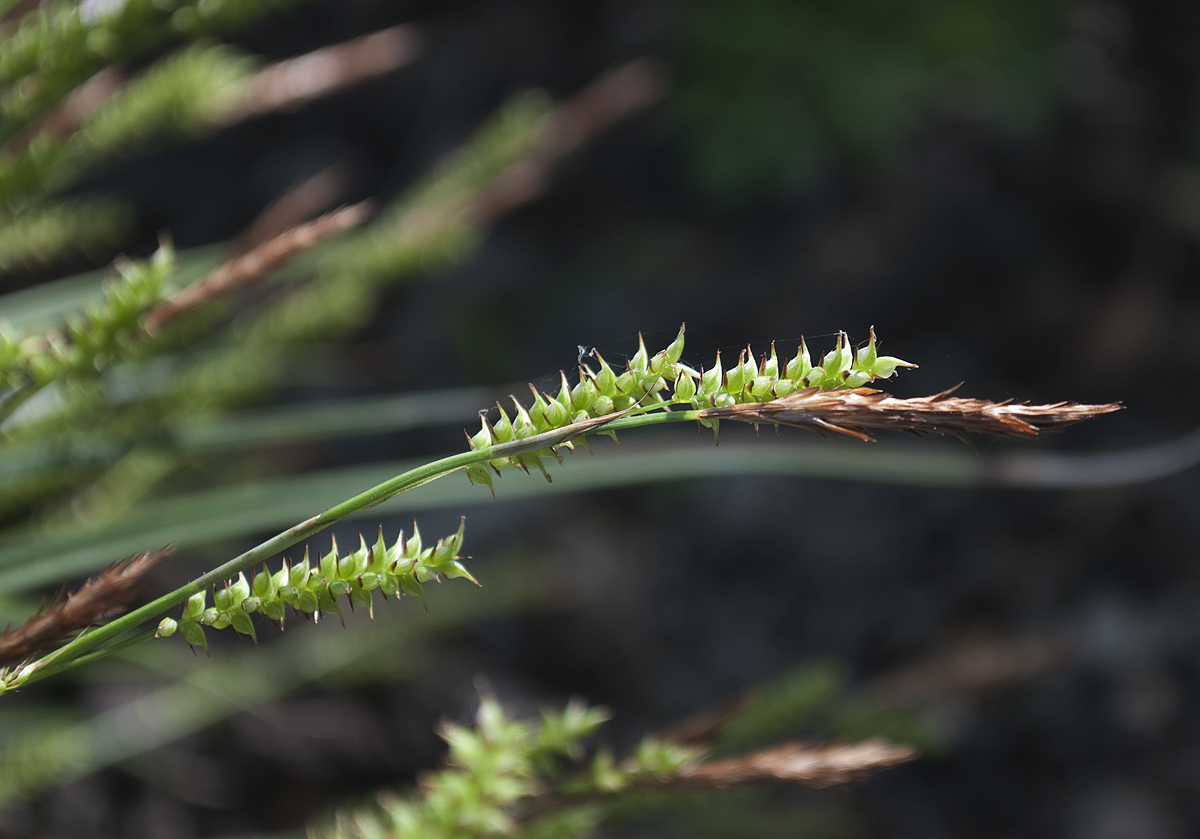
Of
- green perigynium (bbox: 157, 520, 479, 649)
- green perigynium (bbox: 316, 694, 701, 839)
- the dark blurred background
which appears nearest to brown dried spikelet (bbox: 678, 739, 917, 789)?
green perigynium (bbox: 316, 694, 701, 839)

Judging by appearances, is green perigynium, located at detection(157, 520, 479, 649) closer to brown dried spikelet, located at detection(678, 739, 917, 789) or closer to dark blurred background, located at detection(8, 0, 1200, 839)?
brown dried spikelet, located at detection(678, 739, 917, 789)

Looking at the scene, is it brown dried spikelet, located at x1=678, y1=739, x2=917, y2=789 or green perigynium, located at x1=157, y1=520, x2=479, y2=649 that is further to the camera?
brown dried spikelet, located at x1=678, y1=739, x2=917, y2=789

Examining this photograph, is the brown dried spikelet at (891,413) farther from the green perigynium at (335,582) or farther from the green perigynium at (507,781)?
the green perigynium at (507,781)

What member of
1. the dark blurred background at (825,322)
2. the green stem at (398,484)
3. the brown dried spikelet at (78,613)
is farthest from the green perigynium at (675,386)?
the dark blurred background at (825,322)

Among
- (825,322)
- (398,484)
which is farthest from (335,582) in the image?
(825,322)

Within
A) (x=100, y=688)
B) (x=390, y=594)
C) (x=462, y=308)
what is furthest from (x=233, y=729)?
(x=390, y=594)

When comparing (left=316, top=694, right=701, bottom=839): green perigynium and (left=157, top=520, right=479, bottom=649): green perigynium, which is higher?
(left=157, top=520, right=479, bottom=649): green perigynium

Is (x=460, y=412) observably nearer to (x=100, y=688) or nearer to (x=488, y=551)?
(x=100, y=688)
